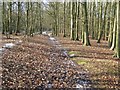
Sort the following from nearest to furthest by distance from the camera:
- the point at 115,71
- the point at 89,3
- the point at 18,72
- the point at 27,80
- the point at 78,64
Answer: the point at 27,80 → the point at 18,72 → the point at 115,71 → the point at 78,64 → the point at 89,3

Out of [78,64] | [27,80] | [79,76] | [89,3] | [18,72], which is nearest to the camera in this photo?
[27,80]

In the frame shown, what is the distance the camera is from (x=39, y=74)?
466 inches

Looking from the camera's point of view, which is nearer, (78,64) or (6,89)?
(6,89)

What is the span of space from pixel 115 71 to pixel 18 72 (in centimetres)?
518

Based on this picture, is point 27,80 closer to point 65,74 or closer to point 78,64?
point 65,74

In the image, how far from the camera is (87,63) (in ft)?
51.9

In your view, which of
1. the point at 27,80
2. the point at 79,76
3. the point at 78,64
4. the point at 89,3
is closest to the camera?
the point at 27,80

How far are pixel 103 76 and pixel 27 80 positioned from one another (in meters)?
3.93

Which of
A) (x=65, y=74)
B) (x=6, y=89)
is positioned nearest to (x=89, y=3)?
(x=65, y=74)

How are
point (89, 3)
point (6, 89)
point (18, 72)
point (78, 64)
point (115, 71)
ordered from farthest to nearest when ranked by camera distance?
1. point (89, 3)
2. point (78, 64)
3. point (115, 71)
4. point (18, 72)
5. point (6, 89)

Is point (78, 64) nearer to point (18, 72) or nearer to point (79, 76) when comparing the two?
point (79, 76)

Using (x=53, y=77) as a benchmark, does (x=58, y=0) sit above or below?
above

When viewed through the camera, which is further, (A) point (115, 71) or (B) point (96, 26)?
(B) point (96, 26)

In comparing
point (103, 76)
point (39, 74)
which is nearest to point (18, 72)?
point (39, 74)
